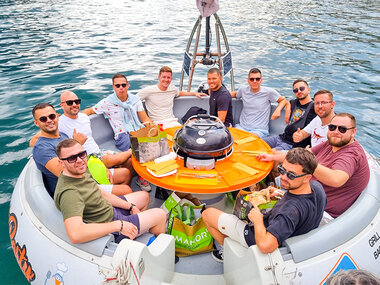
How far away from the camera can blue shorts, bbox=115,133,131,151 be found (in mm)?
4934

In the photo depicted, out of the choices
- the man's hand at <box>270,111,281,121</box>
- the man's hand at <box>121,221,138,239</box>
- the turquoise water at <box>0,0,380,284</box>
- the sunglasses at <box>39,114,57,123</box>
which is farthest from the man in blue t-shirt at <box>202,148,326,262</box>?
the turquoise water at <box>0,0,380,284</box>

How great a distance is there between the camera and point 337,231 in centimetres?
255

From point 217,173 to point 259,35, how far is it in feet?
52.8

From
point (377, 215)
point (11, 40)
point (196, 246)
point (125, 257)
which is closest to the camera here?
point (125, 257)

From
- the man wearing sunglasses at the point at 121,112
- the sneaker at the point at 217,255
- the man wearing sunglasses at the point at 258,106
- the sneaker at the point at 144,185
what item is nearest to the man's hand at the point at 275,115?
the man wearing sunglasses at the point at 258,106

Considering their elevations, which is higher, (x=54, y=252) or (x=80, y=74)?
(x=54, y=252)

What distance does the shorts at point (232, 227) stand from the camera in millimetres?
2692

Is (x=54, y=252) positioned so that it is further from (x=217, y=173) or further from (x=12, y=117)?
(x=12, y=117)

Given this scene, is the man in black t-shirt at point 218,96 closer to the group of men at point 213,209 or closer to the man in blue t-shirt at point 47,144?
the group of men at point 213,209

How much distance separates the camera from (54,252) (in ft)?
8.45

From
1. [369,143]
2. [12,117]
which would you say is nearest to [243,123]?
[369,143]

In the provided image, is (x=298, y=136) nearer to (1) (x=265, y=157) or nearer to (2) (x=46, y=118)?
(1) (x=265, y=157)

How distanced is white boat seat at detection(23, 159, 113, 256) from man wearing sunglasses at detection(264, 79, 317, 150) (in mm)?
3169

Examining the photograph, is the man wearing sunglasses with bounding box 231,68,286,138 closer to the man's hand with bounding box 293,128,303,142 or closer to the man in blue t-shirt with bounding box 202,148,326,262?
the man's hand with bounding box 293,128,303,142
